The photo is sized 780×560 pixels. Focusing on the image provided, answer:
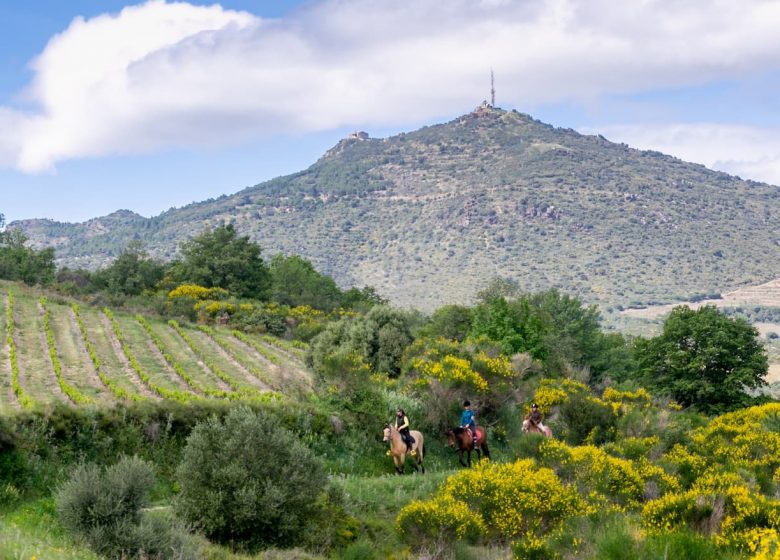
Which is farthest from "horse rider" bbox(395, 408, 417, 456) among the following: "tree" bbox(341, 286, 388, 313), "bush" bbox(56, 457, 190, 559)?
"tree" bbox(341, 286, 388, 313)

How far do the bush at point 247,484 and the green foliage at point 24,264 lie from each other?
60973 millimetres

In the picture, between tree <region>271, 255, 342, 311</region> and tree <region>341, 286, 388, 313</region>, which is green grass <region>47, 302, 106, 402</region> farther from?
tree <region>341, 286, 388, 313</region>

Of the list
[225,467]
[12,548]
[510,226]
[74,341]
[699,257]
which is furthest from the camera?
[510,226]


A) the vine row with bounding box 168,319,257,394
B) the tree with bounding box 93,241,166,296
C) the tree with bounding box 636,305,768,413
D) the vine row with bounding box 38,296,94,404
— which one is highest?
the tree with bounding box 93,241,166,296

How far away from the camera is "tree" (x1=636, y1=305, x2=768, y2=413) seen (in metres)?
39.8

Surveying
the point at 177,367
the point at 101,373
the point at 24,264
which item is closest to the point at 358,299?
the point at 24,264

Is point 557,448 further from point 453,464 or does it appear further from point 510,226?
point 510,226

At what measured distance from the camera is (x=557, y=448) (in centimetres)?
1719

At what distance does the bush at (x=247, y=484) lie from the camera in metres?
11.8

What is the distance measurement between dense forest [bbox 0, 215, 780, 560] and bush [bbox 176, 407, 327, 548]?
4cm

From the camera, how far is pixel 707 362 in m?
41.0

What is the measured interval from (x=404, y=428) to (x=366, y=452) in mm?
1922

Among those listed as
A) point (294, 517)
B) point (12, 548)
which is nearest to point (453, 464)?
point (294, 517)

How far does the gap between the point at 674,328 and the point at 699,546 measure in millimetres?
36088
